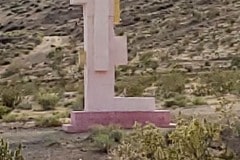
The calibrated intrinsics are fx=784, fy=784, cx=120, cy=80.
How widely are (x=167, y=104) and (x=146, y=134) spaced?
66.9ft

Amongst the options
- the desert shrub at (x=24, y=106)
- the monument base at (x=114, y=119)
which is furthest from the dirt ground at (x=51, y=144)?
the desert shrub at (x=24, y=106)

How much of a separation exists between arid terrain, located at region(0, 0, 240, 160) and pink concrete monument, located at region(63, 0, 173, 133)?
3.95 feet

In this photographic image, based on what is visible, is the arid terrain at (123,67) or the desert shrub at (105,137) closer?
the desert shrub at (105,137)

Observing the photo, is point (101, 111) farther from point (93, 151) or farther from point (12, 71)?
point (12, 71)

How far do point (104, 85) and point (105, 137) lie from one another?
14.9 feet

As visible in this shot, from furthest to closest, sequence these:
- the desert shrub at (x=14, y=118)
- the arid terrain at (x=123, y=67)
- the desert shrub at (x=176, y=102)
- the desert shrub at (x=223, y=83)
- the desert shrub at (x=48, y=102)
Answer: the desert shrub at (x=223, y=83) < the desert shrub at (x=48, y=102) < the desert shrub at (x=176, y=102) < the desert shrub at (x=14, y=118) < the arid terrain at (x=123, y=67)

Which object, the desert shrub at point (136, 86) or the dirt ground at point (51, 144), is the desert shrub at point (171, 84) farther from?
the dirt ground at point (51, 144)

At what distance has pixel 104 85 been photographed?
2441 centimetres

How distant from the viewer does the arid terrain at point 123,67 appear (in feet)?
87.4

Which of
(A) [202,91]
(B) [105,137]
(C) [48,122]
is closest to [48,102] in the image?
(C) [48,122]

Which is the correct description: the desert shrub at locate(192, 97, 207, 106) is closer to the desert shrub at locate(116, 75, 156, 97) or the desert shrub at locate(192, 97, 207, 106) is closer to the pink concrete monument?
the desert shrub at locate(116, 75, 156, 97)

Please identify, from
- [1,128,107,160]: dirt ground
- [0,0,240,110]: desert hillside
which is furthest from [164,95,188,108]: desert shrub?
[1,128,107,160]: dirt ground

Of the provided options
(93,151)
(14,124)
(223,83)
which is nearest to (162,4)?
(223,83)

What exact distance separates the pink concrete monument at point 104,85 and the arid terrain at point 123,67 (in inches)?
47.4
